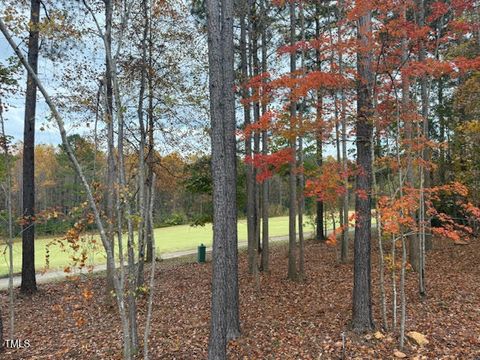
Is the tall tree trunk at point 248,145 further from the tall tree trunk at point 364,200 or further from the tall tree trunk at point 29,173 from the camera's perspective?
the tall tree trunk at point 29,173

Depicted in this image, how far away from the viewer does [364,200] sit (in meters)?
5.84

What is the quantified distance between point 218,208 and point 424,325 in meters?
4.09

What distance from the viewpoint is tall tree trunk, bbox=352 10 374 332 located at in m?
5.74

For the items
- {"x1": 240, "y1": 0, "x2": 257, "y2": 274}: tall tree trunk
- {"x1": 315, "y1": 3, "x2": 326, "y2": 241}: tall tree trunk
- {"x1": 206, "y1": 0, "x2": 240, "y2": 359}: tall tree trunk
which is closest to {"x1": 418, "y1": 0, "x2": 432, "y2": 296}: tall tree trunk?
{"x1": 315, "y1": 3, "x2": 326, "y2": 241}: tall tree trunk

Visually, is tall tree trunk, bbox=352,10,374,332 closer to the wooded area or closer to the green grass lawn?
the wooded area

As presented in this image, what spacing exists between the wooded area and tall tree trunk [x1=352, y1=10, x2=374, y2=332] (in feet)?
0.08

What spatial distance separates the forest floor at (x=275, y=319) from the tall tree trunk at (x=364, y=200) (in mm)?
422

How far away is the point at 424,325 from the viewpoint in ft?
19.3

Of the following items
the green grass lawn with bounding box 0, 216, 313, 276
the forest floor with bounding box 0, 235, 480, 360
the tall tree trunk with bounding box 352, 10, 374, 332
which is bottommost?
the green grass lawn with bounding box 0, 216, 313, 276

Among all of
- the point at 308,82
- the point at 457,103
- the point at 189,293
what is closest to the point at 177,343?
the point at 189,293

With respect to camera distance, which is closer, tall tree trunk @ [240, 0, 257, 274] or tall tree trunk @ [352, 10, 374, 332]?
tall tree trunk @ [352, 10, 374, 332]

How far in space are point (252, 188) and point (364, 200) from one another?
4.68 meters

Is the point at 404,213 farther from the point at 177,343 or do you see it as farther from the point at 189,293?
→ the point at 189,293

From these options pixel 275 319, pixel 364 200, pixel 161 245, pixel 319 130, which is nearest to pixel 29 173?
pixel 275 319
